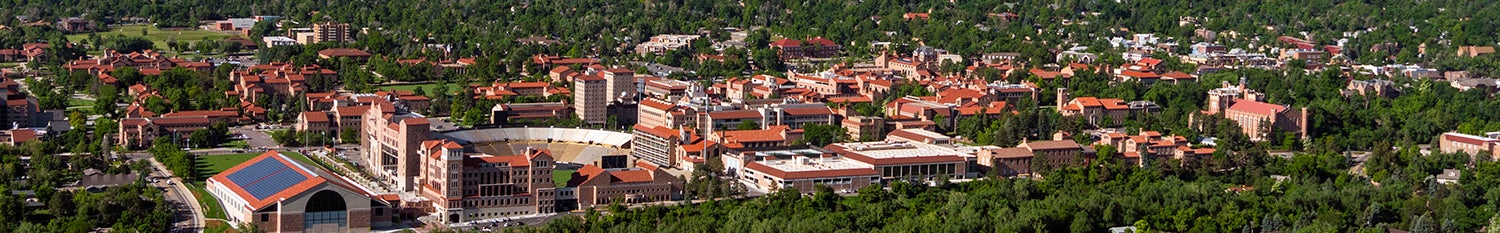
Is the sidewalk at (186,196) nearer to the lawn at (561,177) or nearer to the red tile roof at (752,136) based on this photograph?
the lawn at (561,177)

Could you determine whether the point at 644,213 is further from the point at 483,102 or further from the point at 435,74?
the point at 435,74

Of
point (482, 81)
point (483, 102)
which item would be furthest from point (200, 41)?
point (483, 102)

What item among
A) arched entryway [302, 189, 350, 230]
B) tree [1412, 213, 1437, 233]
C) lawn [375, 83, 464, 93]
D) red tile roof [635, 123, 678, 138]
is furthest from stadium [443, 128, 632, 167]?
tree [1412, 213, 1437, 233]

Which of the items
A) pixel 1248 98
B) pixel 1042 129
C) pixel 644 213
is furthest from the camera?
pixel 1248 98

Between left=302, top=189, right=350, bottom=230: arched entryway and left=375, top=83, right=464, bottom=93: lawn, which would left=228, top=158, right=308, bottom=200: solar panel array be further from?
left=375, top=83, right=464, bottom=93: lawn

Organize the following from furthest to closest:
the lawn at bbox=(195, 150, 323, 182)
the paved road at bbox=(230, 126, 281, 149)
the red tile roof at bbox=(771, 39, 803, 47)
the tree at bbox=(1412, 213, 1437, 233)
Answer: the red tile roof at bbox=(771, 39, 803, 47) < the paved road at bbox=(230, 126, 281, 149) < the lawn at bbox=(195, 150, 323, 182) < the tree at bbox=(1412, 213, 1437, 233)

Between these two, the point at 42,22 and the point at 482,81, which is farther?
the point at 42,22
